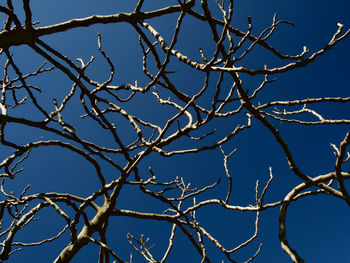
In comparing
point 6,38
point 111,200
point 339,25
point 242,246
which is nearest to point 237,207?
point 242,246

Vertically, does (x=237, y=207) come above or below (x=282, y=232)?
above

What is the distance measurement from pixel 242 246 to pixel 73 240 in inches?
60.0

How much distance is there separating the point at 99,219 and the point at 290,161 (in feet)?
5.42

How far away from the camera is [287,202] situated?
5.00 ft

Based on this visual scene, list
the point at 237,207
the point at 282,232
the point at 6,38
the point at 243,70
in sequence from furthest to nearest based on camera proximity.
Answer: the point at 237,207, the point at 6,38, the point at 282,232, the point at 243,70

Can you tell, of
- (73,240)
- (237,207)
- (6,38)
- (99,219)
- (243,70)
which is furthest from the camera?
(99,219)

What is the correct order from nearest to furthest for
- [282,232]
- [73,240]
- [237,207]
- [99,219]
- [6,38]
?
[282,232] < [6,38] < [73,240] < [237,207] < [99,219]

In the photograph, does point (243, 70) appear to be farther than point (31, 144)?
No

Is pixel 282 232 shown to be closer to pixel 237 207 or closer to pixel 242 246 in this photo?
pixel 237 207

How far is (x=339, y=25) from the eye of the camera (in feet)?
5.24

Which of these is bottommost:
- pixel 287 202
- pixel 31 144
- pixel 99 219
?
pixel 287 202

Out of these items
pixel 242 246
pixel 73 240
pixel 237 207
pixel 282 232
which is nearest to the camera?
pixel 282 232

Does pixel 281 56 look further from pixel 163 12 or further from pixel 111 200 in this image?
pixel 111 200

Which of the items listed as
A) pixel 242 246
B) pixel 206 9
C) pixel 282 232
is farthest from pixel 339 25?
pixel 242 246
